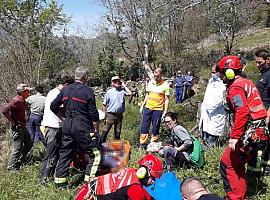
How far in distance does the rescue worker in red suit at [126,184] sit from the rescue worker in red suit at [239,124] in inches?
33.1

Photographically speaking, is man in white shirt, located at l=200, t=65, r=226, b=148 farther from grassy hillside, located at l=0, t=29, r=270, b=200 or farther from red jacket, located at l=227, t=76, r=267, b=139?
red jacket, located at l=227, t=76, r=267, b=139

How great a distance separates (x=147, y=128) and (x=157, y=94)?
72 centimetres

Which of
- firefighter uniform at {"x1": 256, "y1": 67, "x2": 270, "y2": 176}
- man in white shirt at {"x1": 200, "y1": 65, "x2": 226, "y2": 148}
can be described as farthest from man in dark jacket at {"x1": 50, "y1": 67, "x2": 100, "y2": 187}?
man in white shirt at {"x1": 200, "y1": 65, "x2": 226, "y2": 148}

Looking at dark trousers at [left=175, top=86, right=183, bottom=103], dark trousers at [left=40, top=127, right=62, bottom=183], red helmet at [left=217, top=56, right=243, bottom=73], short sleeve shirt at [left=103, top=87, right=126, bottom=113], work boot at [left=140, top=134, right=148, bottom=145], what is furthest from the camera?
dark trousers at [left=175, top=86, right=183, bottom=103]

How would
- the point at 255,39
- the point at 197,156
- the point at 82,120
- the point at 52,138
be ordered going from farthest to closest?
the point at 255,39
the point at 52,138
the point at 197,156
the point at 82,120

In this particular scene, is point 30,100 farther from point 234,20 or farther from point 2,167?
point 234,20

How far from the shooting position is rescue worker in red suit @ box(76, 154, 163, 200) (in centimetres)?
345

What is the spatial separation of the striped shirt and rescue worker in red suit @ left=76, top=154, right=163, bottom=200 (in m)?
3.52

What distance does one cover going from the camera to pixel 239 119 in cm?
397

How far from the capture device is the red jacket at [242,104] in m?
3.98

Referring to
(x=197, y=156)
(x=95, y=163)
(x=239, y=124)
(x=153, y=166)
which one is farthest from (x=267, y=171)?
(x=95, y=163)

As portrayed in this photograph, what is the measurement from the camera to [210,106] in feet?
23.3

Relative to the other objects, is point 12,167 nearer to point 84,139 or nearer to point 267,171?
point 84,139

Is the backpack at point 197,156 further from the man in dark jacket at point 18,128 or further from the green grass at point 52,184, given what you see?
the man in dark jacket at point 18,128
